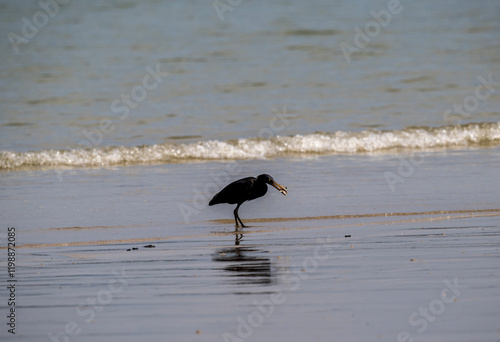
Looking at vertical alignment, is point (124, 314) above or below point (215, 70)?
above

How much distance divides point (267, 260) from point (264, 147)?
10.7 meters

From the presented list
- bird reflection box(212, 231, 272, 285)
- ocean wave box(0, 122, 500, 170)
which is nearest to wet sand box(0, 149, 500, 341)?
bird reflection box(212, 231, 272, 285)

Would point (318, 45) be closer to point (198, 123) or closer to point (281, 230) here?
point (198, 123)

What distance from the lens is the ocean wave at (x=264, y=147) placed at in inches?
725

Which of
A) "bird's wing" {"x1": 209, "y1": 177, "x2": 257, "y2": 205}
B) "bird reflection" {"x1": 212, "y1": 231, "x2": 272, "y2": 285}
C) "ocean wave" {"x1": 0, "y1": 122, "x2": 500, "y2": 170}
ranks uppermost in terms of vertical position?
"bird reflection" {"x1": 212, "y1": 231, "x2": 272, "y2": 285}

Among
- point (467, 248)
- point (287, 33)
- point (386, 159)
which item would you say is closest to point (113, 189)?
point (386, 159)

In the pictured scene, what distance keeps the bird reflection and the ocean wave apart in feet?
29.0

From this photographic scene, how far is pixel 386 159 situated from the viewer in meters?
17.4

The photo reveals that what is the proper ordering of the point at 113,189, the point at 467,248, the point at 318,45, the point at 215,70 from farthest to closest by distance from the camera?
1. the point at 318,45
2. the point at 215,70
3. the point at 113,189
4. the point at 467,248

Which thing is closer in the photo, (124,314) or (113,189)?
(124,314)

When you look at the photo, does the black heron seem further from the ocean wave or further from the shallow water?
the ocean wave

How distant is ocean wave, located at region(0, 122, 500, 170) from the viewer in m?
18.4

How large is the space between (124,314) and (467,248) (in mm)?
3636

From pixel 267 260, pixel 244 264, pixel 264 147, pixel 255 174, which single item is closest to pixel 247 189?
pixel 267 260
